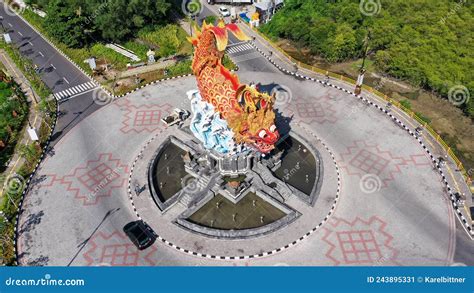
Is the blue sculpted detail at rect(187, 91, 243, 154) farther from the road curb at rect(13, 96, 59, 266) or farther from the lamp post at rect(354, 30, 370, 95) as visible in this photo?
the lamp post at rect(354, 30, 370, 95)

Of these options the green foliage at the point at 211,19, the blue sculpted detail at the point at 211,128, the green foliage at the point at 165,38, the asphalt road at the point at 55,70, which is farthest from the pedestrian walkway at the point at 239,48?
the blue sculpted detail at the point at 211,128

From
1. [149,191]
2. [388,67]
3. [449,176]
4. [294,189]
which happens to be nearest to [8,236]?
[149,191]

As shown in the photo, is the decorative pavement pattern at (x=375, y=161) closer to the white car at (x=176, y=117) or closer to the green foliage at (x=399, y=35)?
the green foliage at (x=399, y=35)

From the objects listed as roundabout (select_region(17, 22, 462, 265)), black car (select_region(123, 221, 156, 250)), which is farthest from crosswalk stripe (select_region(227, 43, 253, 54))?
black car (select_region(123, 221, 156, 250))

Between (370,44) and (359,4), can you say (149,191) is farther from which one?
(359,4)

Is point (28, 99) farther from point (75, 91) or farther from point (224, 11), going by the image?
point (224, 11)

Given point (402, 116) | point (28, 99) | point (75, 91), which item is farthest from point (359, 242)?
point (28, 99)
